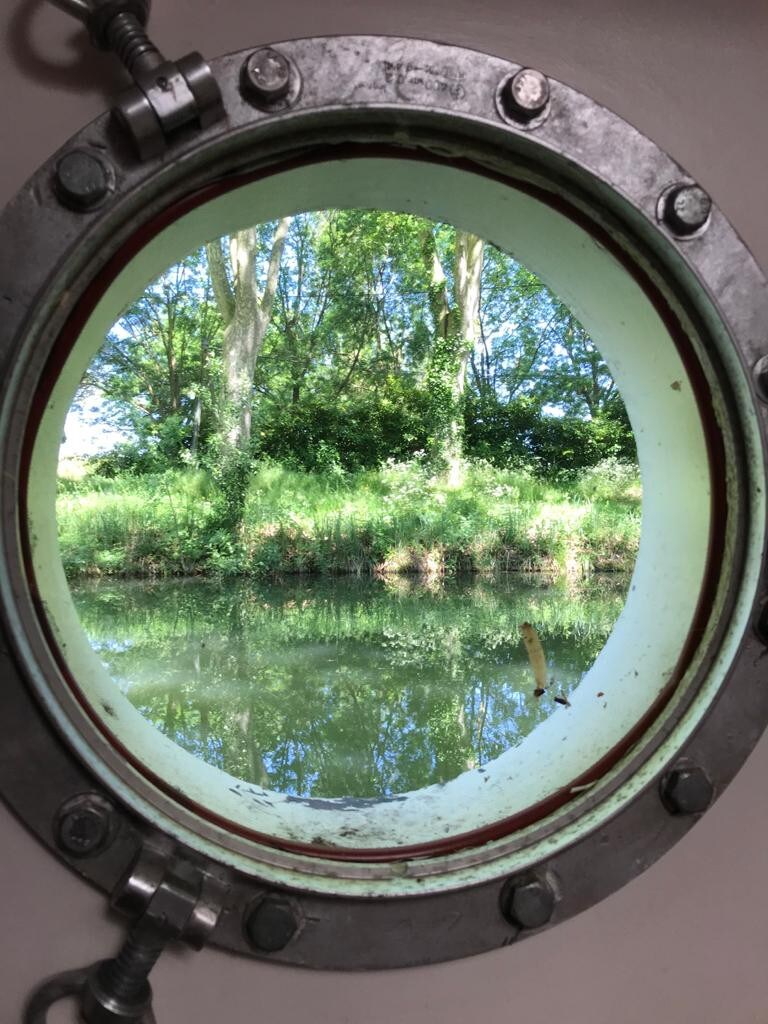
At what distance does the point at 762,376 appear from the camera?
0.63 meters

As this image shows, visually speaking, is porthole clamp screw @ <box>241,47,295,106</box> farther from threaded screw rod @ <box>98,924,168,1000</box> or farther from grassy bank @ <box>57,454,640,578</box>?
→ grassy bank @ <box>57,454,640,578</box>

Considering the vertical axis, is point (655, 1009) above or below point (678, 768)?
below

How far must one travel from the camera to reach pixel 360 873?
2.07 ft

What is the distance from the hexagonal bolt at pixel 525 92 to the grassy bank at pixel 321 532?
9.46m

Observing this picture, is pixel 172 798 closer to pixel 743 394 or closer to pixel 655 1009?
pixel 655 1009

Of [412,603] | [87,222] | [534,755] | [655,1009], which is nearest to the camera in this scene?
[87,222]

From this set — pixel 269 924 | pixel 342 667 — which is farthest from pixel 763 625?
pixel 342 667

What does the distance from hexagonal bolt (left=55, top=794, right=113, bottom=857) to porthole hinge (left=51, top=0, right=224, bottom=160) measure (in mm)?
444

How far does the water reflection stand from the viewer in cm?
545

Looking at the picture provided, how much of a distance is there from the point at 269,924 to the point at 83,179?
0.52 m

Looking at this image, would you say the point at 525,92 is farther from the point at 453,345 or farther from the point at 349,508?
the point at 453,345

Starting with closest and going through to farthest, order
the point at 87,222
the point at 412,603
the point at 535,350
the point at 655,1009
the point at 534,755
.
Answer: the point at 87,222
the point at 655,1009
the point at 534,755
the point at 412,603
the point at 535,350

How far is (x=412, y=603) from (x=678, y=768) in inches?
354

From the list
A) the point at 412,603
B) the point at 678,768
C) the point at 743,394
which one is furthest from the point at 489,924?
the point at 412,603
